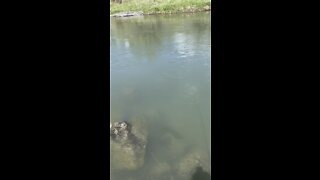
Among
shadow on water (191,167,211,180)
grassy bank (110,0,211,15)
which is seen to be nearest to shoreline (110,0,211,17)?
grassy bank (110,0,211,15)

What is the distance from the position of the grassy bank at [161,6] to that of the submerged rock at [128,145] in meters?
18.5

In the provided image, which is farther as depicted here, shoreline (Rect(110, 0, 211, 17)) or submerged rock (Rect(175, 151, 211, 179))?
shoreline (Rect(110, 0, 211, 17))

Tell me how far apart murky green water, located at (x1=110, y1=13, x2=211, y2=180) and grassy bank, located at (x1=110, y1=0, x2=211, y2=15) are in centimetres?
1158

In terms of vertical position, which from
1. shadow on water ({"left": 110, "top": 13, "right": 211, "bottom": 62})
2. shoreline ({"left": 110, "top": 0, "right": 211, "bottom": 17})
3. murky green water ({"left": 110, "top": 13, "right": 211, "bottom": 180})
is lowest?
murky green water ({"left": 110, "top": 13, "right": 211, "bottom": 180})

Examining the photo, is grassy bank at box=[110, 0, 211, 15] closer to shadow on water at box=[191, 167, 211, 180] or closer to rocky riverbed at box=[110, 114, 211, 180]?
rocky riverbed at box=[110, 114, 211, 180]

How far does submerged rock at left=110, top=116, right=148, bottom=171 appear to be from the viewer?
5746mm

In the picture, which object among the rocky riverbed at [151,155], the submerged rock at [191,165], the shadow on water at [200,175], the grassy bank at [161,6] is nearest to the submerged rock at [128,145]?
the rocky riverbed at [151,155]

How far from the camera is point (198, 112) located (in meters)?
7.25

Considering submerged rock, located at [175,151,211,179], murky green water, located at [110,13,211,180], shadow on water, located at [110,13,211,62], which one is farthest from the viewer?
shadow on water, located at [110,13,211,62]

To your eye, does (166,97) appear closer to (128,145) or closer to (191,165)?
(128,145)

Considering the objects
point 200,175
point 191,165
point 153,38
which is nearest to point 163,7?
point 153,38

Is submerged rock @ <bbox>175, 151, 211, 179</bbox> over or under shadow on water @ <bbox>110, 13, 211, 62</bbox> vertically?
under
